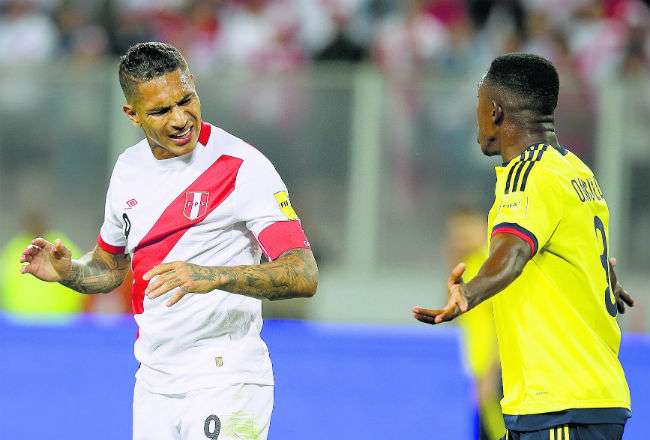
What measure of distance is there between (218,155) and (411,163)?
5064 mm

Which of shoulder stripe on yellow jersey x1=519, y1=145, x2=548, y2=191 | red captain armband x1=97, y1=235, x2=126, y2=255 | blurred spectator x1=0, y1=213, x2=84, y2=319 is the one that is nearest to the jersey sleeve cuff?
shoulder stripe on yellow jersey x1=519, y1=145, x2=548, y2=191

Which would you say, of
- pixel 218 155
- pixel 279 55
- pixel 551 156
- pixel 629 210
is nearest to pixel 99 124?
pixel 279 55

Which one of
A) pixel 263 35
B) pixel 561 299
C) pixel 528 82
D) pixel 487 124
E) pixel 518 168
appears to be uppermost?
pixel 263 35

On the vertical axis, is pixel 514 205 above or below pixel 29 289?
above

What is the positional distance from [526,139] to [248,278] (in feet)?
3.21

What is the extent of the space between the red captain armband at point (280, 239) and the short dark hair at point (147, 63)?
666mm

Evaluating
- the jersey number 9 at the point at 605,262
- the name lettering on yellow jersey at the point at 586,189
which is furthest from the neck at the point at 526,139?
the jersey number 9 at the point at 605,262

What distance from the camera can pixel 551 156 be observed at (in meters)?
3.68

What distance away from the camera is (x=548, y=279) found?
3666mm

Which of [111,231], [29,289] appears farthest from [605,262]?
[29,289]

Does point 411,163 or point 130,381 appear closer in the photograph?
point 130,381

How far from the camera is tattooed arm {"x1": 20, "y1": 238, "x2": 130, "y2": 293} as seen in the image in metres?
4.37

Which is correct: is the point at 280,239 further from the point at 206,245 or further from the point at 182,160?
the point at 182,160

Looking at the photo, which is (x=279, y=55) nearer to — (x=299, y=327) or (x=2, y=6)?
(x=2, y=6)
